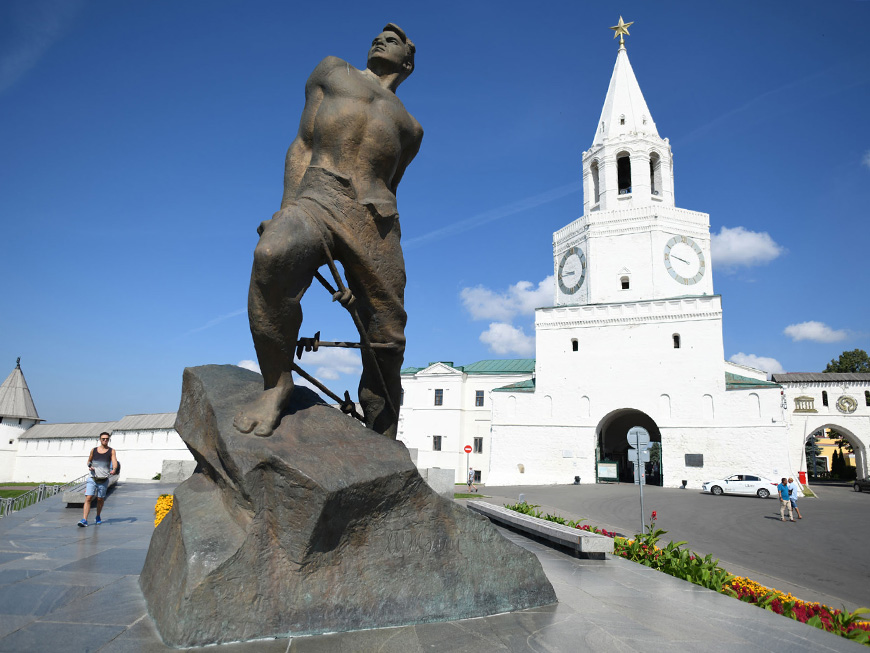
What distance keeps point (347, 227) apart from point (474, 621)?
2416 millimetres

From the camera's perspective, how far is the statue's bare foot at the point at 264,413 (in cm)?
318

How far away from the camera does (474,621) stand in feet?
10.4

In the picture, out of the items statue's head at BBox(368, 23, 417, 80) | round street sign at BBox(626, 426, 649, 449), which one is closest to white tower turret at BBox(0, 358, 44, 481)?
round street sign at BBox(626, 426, 649, 449)

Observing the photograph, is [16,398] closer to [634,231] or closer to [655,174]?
[634,231]

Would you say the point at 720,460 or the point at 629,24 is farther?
the point at 629,24

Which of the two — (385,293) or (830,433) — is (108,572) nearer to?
(385,293)

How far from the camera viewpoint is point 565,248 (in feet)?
112

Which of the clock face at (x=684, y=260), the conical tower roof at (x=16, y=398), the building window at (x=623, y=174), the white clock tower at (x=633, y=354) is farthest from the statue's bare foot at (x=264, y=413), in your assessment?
the conical tower roof at (x=16, y=398)

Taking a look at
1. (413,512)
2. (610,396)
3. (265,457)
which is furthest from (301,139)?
(610,396)

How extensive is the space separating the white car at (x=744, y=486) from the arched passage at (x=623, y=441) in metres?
3.67

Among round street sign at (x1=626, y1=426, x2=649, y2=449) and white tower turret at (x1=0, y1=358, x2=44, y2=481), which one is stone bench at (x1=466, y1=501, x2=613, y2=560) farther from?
white tower turret at (x1=0, y1=358, x2=44, y2=481)

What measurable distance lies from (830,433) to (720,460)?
26060 millimetres

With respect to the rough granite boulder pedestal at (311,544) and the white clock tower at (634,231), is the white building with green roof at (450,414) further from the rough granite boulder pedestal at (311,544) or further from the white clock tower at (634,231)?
the rough granite boulder pedestal at (311,544)

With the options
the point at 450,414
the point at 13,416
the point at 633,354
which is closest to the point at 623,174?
the point at 633,354
